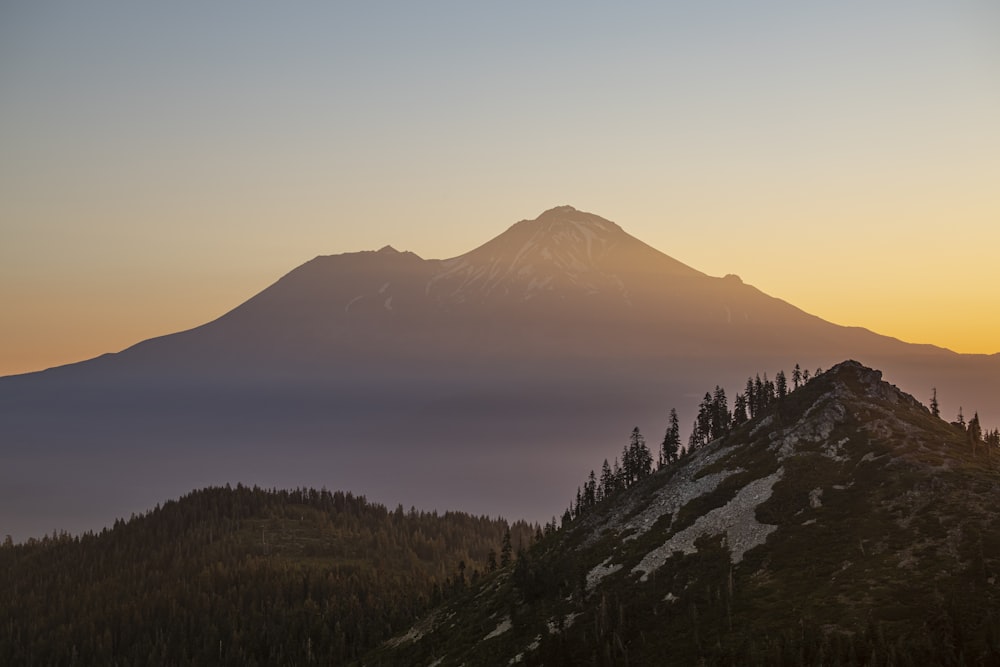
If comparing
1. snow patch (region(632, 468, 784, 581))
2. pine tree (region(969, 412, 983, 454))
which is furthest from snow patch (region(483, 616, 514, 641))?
pine tree (region(969, 412, 983, 454))

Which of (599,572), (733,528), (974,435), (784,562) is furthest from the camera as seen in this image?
(974,435)

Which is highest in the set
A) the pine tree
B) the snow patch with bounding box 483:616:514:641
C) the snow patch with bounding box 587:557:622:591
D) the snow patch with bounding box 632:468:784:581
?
the pine tree

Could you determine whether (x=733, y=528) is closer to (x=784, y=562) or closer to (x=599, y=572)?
(x=784, y=562)

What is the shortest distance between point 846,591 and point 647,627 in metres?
29.0

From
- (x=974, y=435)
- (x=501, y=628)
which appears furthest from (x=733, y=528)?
(x=974, y=435)

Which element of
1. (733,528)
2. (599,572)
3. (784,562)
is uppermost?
(733,528)

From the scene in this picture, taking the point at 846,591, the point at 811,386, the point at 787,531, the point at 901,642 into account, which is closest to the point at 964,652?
the point at 901,642

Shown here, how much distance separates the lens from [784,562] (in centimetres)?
12838

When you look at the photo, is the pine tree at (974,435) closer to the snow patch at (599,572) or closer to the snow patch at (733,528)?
the snow patch at (733,528)

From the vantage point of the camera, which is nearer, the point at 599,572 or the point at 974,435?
the point at 599,572

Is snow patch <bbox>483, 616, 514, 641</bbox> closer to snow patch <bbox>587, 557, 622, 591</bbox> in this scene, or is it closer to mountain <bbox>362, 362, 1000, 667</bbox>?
mountain <bbox>362, 362, 1000, 667</bbox>

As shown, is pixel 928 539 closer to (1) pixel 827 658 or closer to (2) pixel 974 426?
(1) pixel 827 658

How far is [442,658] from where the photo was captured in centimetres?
15512

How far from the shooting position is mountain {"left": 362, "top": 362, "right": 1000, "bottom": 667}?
104 m
